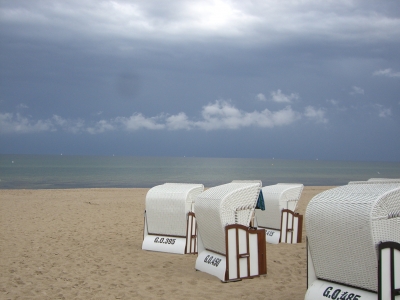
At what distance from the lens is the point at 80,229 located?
545 inches

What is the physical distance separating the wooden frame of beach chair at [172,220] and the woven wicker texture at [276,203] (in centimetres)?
222

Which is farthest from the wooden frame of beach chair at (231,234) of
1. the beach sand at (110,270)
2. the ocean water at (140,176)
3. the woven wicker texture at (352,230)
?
the ocean water at (140,176)

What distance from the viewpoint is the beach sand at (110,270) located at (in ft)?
23.1

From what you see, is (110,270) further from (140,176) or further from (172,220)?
(140,176)

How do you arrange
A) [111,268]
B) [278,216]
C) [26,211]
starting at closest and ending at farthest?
[111,268] → [278,216] → [26,211]

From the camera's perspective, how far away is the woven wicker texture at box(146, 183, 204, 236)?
10.1m

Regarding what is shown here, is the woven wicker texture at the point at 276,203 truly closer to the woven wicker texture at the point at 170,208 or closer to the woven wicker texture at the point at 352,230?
the woven wicker texture at the point at 170,208

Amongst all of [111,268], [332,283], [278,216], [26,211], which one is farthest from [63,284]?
[26,211]

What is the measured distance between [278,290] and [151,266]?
9.16 feet

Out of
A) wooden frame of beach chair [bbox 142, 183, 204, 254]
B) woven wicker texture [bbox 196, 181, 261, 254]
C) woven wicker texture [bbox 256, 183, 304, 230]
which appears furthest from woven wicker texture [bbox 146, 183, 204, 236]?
woven wicker texture [bbox 256, 183, 304, 230]

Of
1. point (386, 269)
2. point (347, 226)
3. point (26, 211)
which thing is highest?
point (347, 226)

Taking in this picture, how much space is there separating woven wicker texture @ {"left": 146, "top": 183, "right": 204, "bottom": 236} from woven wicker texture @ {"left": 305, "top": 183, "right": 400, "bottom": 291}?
15.9 feet

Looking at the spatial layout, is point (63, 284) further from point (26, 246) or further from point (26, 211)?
point (26, 211)

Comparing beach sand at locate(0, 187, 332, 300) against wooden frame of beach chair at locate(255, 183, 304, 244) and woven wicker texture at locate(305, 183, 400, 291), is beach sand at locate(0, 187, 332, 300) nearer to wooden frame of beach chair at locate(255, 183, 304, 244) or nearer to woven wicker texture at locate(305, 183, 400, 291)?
wooden frame of beach chair at locate(255, 183, 304, 244)
